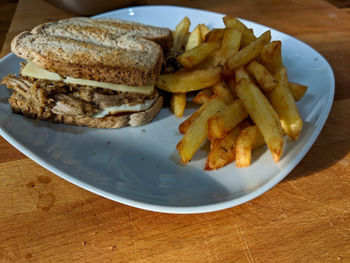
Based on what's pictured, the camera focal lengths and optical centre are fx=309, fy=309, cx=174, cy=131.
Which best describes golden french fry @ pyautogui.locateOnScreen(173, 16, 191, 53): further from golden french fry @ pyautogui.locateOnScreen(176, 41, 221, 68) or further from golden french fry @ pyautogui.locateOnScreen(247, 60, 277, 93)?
golden french fry @ pyautogui.locateOnScreen(247, 60, 277, 93)

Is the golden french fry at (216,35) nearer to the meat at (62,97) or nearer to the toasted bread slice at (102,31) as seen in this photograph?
the toasted bread slice at (102,31)

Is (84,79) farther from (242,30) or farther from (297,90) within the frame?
(297,90)

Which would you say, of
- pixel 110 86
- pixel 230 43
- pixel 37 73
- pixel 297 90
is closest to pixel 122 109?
pixel 110 86

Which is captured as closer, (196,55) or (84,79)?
(84,79)

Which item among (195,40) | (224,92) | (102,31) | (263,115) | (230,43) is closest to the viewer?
(263,115)

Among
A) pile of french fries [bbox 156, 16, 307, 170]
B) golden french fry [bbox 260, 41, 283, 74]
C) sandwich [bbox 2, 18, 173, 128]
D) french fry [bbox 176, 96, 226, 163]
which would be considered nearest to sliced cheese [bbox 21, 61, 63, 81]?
sandwich [bbox 2, 18, 173, 128]

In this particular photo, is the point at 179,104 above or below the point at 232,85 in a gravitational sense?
below

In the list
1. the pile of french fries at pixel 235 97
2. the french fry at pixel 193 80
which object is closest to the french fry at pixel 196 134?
the pile of french fries at pixel 235 97

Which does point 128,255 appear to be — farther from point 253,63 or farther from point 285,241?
point 253,63
